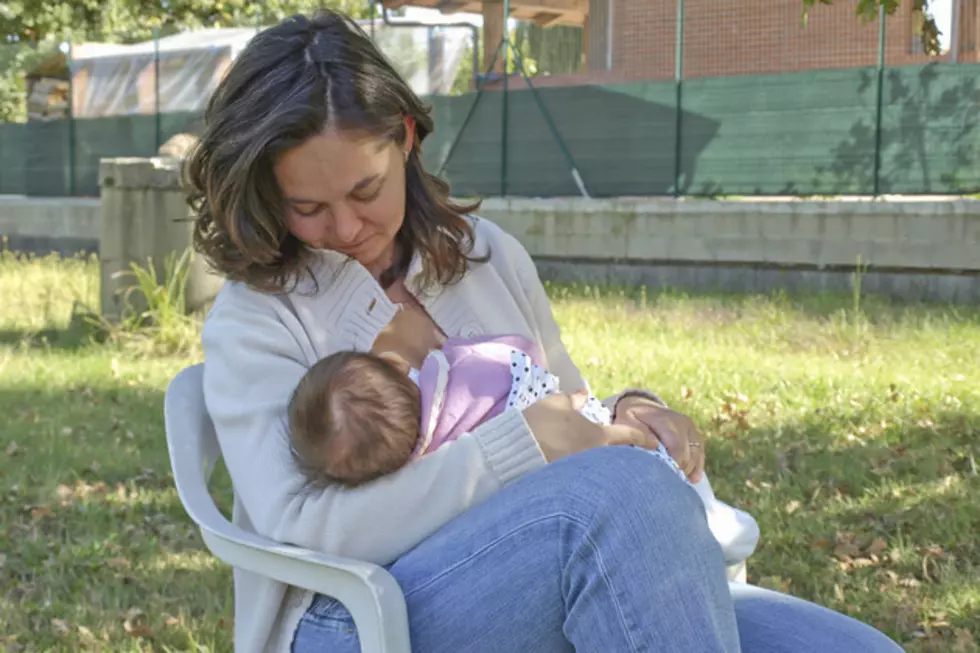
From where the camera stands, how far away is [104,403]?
6.64 m

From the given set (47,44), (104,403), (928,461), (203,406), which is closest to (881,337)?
(928,461)

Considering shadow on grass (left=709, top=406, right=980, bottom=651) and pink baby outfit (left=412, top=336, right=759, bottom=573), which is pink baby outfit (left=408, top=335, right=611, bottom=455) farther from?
shadow on grass (left=709, top=406, right=980, bottom=651)

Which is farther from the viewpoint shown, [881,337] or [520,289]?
[881,337]

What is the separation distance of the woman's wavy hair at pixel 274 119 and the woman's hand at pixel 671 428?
0.66 m

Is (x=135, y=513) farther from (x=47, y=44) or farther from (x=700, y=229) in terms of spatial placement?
(x=47, y=44)

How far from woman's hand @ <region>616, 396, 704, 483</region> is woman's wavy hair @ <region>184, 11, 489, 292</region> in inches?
26.2

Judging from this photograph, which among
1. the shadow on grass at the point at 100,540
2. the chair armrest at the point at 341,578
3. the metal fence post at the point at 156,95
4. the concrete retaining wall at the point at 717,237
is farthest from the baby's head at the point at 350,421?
the metal fence post at the point at 156,95

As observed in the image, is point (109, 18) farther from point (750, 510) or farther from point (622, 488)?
point (622, 488)

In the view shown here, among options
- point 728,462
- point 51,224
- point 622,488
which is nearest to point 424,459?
point 622,488

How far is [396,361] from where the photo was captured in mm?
2139

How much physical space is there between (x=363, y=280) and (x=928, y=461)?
138 inches

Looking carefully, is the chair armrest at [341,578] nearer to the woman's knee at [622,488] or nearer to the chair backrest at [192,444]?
the chair backrest at [192,444]

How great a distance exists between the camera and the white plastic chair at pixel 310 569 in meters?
1.67

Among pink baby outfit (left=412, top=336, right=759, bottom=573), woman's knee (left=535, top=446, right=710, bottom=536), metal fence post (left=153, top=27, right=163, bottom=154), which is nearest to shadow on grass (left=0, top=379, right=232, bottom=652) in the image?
pink baby outfit (left=412, top=336, right=759, bottom=573)
